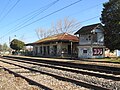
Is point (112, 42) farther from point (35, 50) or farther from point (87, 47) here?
point (35, 50)

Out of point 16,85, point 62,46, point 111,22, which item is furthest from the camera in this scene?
point 62,46

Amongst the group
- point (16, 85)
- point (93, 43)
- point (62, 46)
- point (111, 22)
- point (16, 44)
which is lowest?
point (16, 85)

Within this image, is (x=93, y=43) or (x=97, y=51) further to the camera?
(x=93, y=43)

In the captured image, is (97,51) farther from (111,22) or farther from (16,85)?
(16,85)

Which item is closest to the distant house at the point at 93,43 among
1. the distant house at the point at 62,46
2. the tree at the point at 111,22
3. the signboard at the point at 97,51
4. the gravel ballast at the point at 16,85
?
the signboard at the point at 97,51

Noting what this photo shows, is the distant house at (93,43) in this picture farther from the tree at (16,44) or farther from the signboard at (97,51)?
the tree at (16,44)

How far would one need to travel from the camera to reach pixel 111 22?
4666 centimetres

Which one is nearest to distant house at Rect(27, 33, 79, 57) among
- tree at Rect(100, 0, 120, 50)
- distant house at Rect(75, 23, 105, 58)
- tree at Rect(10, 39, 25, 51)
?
distant house at Rect(75, 23, 105, 58)

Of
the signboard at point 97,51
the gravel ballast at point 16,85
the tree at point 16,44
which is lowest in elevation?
the gravel ballast at point 16,85

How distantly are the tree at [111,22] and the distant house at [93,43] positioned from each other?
7.07 ft

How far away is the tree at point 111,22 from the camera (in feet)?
147

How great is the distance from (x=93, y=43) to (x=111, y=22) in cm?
602

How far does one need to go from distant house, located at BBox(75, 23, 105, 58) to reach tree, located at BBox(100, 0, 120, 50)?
2.16m

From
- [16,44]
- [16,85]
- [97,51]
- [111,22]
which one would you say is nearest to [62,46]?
[97,51]
